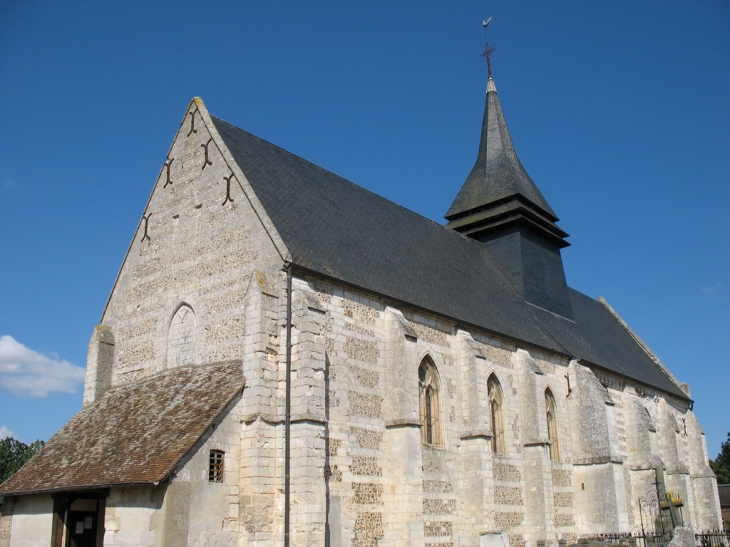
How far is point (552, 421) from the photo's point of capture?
24.7 metres

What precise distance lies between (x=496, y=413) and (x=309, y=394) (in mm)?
8706

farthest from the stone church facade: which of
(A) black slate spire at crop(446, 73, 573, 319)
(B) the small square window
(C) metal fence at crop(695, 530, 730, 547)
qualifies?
(A) black slate spire at crop(446, 73, 573, 319)

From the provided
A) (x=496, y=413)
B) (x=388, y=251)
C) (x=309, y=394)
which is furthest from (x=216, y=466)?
(x=496, y=413)

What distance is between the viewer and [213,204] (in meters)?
18.8

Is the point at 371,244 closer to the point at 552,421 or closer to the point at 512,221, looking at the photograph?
the point at 552,421

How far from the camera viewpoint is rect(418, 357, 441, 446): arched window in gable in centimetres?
1934

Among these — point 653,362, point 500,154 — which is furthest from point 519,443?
point 653,362

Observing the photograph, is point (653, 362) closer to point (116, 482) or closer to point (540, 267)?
point (540, 267)

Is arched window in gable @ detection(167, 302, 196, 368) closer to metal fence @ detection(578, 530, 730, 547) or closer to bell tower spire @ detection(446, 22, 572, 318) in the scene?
metal fence @ detection(578, 530, 730, 547)

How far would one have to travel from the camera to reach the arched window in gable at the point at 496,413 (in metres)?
21.8

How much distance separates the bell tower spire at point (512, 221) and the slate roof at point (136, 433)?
15.0 m

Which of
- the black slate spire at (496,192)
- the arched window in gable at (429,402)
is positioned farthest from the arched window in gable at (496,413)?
the black slate spire at (496,192)

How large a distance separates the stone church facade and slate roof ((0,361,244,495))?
6 cm

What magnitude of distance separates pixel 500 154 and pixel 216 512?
22.1 metres
